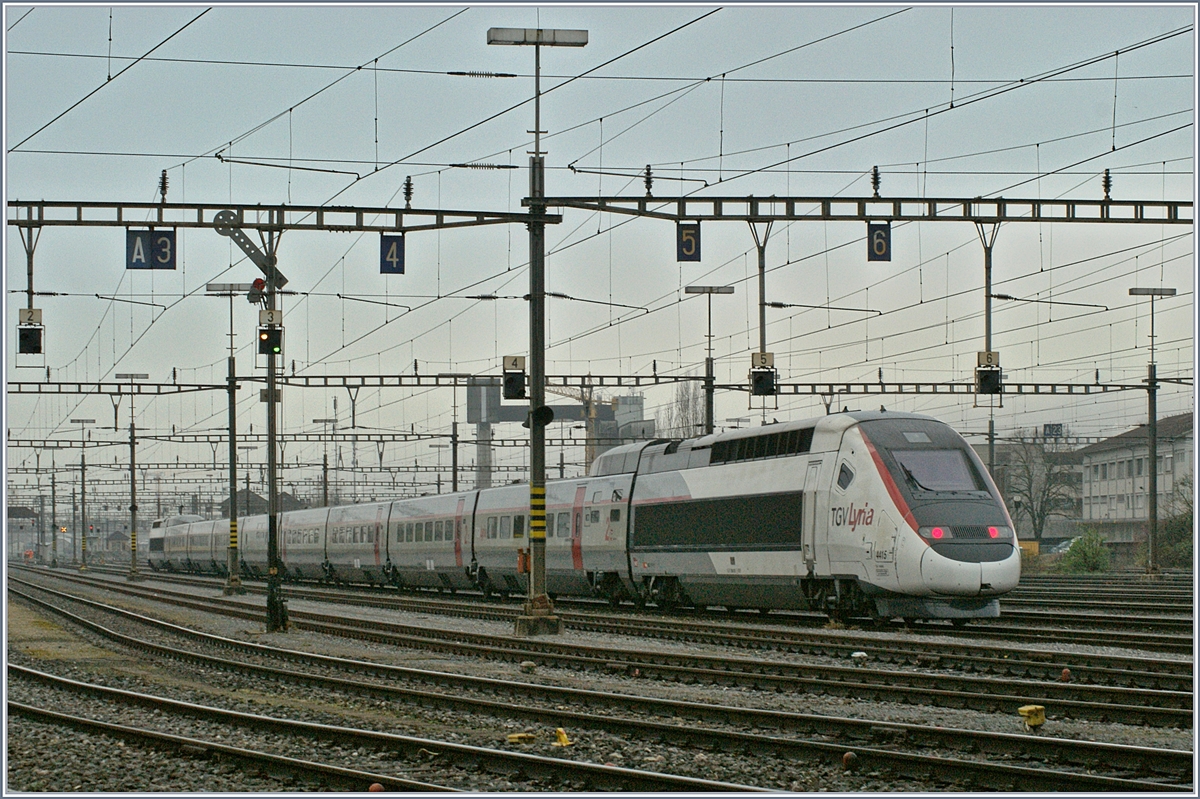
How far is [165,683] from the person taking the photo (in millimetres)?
19969

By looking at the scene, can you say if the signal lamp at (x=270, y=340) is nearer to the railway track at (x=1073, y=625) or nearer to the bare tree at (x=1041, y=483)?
the railway track at (x=1073, y=625)

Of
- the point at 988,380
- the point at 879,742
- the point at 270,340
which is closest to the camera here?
the point at 879,742

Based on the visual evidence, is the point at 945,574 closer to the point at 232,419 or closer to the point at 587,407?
the point at 232,419

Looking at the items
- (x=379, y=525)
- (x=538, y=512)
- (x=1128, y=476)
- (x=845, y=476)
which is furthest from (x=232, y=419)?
(x=1128, y=476)

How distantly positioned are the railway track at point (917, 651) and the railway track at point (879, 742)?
486 centimetres

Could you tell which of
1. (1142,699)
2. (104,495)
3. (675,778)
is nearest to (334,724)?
(675,778)

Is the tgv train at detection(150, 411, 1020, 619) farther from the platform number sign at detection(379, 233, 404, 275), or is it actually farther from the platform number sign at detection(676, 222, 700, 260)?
the platform number sign at detection(379, 233, 404, 275)

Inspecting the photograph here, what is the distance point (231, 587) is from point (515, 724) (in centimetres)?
3625

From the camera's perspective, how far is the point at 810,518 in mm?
24609

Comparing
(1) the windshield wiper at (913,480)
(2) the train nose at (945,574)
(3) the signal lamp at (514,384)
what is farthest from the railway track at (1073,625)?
(3) the signal lamp at (514,384)

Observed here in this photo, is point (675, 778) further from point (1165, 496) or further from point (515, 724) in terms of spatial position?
point (1165, 496)

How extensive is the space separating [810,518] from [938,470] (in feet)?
8.46

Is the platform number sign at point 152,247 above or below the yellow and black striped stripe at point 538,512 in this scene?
above

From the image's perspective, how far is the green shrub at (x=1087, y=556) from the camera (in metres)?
54.1
